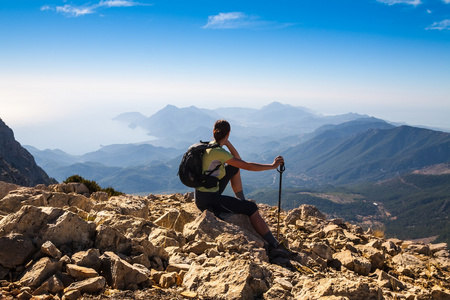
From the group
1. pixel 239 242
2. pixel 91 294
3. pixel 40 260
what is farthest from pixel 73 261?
pixel 239 242

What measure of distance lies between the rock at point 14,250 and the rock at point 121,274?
1.15 metres

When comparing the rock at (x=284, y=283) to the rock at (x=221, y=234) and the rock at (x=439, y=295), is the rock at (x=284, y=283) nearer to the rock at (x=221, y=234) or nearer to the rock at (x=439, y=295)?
the rock at (x=221, y=234)

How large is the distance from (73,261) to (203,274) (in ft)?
6.58

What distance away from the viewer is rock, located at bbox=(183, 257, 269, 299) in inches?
179

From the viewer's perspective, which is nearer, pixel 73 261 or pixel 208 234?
pixel 73 261

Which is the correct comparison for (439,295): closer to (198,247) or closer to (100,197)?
(198,247)

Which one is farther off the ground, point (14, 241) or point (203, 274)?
point (14, 241)

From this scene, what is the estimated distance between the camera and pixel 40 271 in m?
4.49

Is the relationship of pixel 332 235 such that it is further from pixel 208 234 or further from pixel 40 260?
pixel 40 260

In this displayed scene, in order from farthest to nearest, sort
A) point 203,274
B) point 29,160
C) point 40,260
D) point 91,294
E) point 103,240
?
point 29,160
point 103,240
point 203,274
point 40,260
point 91,294

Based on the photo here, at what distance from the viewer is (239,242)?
22.2ft

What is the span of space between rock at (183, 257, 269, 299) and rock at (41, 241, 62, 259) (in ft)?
6.51

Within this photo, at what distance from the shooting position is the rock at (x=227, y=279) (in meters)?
4.54

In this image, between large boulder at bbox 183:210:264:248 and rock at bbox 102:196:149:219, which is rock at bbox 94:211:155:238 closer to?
large boulder at bbox 183:210:264:248
